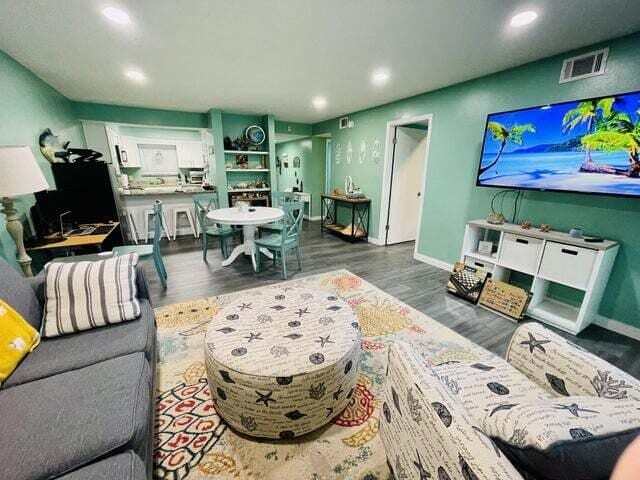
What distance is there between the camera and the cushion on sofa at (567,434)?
551 millimetres

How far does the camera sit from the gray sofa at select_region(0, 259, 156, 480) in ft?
2.57

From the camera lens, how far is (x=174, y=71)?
110 inches

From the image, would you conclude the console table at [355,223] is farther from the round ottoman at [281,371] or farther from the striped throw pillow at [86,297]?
the striped throw pillow at [86,297]

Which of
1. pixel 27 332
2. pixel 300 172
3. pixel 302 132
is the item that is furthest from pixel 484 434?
pixel 300 172

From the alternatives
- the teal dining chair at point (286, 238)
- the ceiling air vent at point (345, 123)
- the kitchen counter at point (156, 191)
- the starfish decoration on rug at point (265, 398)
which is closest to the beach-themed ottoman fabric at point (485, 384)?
the starfish decoration on rug at point (265, 398)

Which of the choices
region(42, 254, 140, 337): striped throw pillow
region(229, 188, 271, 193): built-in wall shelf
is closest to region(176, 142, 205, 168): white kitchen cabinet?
region(229, 188, 271, 193): built-in wall shelf

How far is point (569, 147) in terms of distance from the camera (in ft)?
7.13

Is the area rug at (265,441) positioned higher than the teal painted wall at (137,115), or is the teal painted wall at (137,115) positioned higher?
the teal painted wall at (137,115)

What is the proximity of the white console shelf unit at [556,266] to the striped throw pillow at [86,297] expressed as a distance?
3.17 meters

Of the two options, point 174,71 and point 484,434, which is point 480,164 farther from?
point 174,71

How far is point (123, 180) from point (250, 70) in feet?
13.3

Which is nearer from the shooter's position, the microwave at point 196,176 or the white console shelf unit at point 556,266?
the white console shelf unit at point 556,266

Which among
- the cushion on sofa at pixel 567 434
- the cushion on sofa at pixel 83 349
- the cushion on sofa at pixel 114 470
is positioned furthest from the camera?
the cushion on sofa at pixel 83 349

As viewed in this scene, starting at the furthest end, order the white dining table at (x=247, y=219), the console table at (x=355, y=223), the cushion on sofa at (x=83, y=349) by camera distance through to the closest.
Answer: the console table at (x=355, y=223)
the white dining table at (x=247, y=219)
the cushion on sofa at (x=83, y=349)
